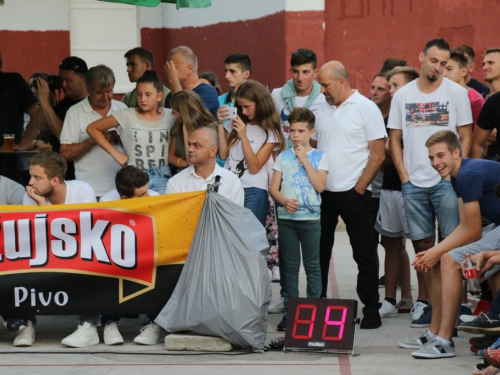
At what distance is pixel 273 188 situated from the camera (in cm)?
786

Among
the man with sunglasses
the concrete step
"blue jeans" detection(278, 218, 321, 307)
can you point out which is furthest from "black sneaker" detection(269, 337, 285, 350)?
the man with sunglasses

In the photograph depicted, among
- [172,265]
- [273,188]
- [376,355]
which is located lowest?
[376,355]

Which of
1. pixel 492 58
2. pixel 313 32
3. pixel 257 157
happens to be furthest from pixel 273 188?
pixel 313 32

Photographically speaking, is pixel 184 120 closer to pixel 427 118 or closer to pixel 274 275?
pixel 427 118

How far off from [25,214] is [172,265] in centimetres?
115

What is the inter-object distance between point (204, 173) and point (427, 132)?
1811mm

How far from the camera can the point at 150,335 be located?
7.47 meters

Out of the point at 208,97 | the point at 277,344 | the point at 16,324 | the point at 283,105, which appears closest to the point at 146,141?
the point at 208,97

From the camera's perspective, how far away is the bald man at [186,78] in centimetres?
861

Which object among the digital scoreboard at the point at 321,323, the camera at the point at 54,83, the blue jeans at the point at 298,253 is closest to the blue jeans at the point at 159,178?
the blue jeans at the point at 298,253

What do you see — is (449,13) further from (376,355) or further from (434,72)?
(376,355)

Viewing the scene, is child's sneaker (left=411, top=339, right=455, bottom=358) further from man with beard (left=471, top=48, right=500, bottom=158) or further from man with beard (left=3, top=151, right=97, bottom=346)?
man with beard (left=3, top=151, right=97, bottom=346)

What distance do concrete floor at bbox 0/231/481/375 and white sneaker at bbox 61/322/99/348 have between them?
6cm

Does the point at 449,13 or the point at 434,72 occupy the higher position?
the point at 449,13
